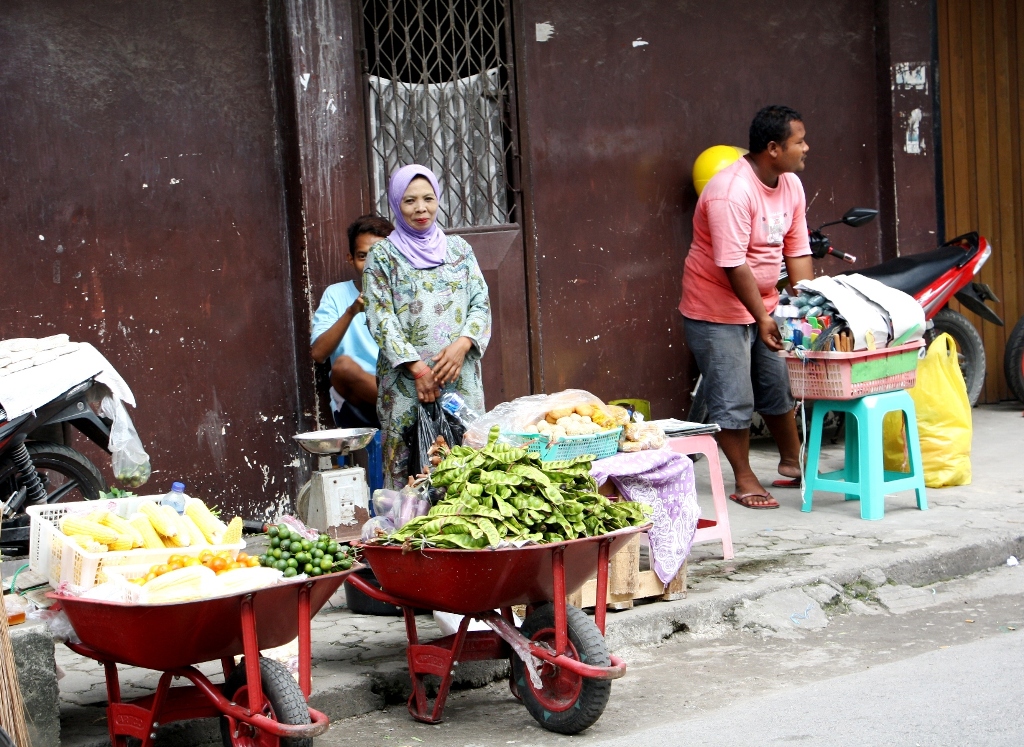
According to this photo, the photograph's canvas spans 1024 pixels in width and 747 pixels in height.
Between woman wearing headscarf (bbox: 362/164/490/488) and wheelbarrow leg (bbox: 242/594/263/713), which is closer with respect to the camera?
wheelbarrow leg (bbox: 242/594/263/713)

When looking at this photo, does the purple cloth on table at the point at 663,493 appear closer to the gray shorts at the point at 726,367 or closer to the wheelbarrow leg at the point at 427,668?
the wheelbarrow leg at the point at 427,668

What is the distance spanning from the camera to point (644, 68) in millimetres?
8023

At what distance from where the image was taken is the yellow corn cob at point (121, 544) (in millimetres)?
3961

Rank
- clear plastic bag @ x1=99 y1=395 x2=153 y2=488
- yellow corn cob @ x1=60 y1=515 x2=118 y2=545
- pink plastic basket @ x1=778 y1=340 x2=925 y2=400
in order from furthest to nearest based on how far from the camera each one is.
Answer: pink plastic basket @ x1=778 y1=340 x2=925 y2=400
clear plastic bag @ x1=99 y1=395 x2=153 y2=488
yellow corn cob @ x1=60 y1=515 x2=118 y2=545

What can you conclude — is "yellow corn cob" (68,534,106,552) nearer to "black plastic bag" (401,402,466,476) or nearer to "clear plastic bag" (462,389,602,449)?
"clear plastic bag" (462,389,602,449)

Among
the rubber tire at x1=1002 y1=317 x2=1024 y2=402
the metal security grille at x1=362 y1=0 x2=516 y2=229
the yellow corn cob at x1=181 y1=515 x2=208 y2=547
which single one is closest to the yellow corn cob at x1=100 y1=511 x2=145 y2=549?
the yellow corn cob at x1=181 y1=515 x2=208 y2=547

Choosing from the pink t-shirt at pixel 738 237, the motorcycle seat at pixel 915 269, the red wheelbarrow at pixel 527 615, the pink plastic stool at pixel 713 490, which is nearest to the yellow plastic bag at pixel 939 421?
the pink t-shirt at pixel 738 237

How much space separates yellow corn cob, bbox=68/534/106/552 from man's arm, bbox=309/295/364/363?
269 centimetres

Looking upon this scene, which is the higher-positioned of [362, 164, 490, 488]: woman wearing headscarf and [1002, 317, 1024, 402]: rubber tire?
[362, 164, 490, 488]: woman wearing headscarf

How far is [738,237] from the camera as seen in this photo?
21.5ft

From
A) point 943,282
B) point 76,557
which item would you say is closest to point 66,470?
point 76,557

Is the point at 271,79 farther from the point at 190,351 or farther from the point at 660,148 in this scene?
the point at 660,148

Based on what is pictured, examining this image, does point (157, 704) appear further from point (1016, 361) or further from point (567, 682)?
point (1016, 361)

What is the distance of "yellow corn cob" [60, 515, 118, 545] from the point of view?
396 centimetres
